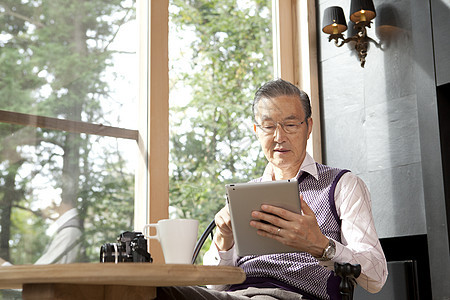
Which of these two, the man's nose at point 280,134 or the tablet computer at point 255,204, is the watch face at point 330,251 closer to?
the tablet computer at point 255,204

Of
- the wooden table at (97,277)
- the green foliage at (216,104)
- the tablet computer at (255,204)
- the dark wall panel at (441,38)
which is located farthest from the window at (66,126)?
the dark wall panel at (441,38)

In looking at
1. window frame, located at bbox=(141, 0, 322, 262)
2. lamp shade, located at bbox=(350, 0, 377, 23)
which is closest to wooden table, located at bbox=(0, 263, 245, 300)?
window frame, located at bbox=(141, 0, 322, 262)

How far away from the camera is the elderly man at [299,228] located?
5.49 ft

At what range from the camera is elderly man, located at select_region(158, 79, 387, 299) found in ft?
5.49

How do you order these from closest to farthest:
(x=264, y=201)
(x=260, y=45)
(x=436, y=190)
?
(x=264, y=201)
(x=436, y=190)
(x=260, y=45)

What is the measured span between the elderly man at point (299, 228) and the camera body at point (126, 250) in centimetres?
15

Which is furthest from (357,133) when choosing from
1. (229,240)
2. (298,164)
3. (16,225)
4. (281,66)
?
(16,225)

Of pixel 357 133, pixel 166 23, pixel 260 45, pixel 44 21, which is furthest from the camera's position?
pixel 260 45

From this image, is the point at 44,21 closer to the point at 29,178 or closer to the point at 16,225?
the point at 29,178

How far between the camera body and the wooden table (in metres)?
0.14

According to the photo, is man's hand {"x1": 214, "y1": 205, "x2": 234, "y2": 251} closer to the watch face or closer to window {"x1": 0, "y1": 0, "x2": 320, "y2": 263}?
the watch face

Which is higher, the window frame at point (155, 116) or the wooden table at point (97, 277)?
the window frame at point (155, 116)

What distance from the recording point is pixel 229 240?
1.97 metres

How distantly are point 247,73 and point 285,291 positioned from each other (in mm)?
1596
